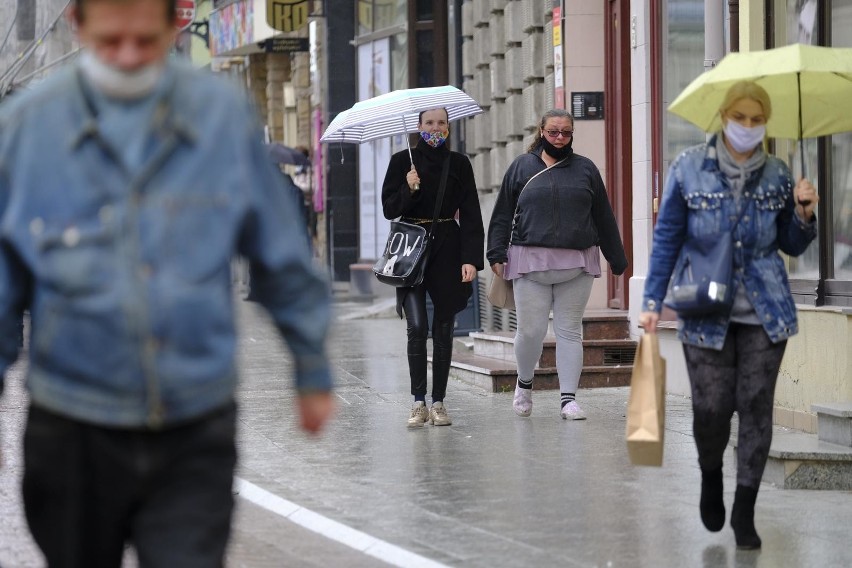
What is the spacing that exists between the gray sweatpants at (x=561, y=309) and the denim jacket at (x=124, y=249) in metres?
7.55

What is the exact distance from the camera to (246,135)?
3549 mm

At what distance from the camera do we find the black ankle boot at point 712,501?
6.82 meters

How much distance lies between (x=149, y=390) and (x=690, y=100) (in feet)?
13.7

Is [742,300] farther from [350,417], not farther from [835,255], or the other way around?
[350,417]

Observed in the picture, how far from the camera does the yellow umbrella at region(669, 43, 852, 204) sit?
709 centimetres

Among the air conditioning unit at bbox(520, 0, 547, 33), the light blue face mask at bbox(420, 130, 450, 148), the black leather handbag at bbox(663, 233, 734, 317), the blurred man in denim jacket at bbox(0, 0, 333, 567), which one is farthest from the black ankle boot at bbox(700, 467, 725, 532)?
the air conditioning unit at bbox(520, 0, 547, 33)

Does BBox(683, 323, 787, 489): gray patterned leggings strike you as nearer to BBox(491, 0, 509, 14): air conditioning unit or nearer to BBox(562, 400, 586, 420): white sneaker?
BBox(562, 400, 586, 420): white sneaker

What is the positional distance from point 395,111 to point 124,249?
8.17m

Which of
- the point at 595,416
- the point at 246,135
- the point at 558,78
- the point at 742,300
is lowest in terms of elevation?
the point at 595,416

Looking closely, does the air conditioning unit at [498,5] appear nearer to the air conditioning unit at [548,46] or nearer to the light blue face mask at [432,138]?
the air conditioning unit at [548,46]

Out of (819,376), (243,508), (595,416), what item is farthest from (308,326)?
(595,416)

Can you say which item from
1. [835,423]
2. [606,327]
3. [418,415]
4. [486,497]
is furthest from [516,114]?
[486,497]

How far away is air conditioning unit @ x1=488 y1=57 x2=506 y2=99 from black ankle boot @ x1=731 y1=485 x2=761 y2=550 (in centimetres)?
1190

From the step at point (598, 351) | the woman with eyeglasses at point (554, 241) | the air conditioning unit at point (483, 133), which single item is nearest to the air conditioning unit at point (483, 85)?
the air conditioning unit at point (483, 133)
